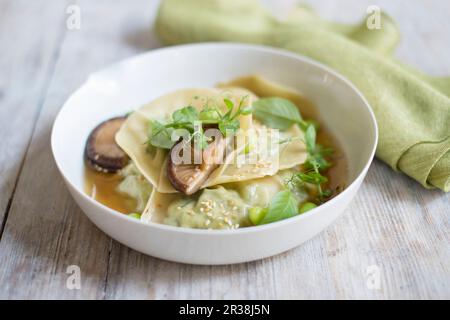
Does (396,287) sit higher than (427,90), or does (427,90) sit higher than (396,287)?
(427,90)

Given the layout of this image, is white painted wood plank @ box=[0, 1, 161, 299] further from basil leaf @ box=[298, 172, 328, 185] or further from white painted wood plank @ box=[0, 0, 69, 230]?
basil leaf @ box=[298, 172, 328, 185]

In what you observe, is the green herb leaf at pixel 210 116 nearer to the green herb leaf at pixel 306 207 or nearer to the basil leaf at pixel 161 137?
the basil leaf at pixel 161 137

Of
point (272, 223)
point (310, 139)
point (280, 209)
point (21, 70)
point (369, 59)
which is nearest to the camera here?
point (272, 223)

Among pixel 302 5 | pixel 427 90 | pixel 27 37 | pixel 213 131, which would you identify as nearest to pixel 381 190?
pixel 427 90

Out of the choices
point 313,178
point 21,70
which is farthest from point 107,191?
point 21,70

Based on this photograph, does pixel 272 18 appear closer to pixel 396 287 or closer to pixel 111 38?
pixel 111 38

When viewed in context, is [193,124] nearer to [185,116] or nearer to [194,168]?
[185,116]
